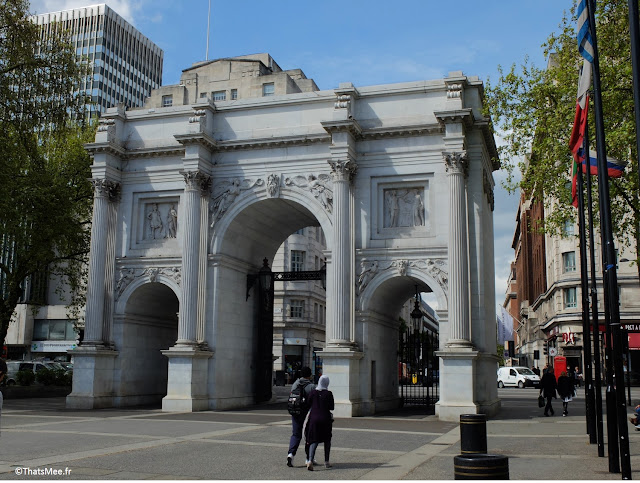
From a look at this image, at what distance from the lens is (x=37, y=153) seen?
33.0 m

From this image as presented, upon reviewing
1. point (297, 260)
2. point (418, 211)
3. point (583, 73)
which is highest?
point (297, 260)

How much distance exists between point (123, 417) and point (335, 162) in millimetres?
12431

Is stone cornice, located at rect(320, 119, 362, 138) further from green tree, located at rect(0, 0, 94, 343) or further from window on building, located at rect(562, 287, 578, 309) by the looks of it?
window on building, located at rect(562, 287, 578, 309)

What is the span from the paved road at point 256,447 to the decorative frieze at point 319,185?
9.07m

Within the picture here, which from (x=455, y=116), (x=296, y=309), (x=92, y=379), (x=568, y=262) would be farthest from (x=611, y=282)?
(x=296, y=309)

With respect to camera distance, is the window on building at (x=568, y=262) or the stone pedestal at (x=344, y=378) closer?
→ the stone pedestal at (x=344, y=378)

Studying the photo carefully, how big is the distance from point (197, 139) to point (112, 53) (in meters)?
86.3

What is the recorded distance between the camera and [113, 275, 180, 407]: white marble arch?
101 feet

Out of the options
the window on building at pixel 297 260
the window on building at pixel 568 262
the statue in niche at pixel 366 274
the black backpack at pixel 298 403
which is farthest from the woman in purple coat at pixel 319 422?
the window on building at pixel 297 260

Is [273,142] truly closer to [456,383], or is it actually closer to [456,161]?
[456,161]

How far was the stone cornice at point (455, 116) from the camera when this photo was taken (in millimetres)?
26453

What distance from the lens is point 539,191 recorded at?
92.4ft

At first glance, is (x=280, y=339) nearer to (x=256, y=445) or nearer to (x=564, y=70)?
(x=564, y=70)

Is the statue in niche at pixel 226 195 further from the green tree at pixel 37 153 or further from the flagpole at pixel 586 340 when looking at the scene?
the flagpole at pixel 586 340
